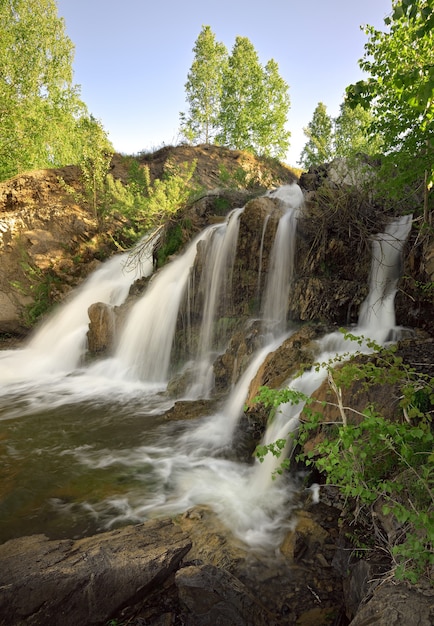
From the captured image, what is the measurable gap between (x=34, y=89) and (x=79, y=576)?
79.2 feet

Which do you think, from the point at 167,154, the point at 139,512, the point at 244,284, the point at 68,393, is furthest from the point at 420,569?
the point at 167,154

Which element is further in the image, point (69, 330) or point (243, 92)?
point (243, 92)

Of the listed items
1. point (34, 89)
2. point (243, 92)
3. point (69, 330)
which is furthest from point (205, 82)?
point (69, 330)

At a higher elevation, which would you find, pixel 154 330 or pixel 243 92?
pixel 243 92

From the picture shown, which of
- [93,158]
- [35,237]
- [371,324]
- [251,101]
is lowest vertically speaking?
[371,324]

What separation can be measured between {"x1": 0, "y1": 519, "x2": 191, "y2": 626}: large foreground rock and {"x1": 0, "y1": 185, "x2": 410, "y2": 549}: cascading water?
25.0 inches

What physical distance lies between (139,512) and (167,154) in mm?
21631

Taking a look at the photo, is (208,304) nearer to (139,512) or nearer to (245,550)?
(139,512)

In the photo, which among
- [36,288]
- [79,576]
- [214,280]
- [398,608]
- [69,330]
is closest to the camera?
[398,608]

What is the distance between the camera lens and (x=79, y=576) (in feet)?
8.87

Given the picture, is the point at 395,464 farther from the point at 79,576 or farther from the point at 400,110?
the point at 400,110

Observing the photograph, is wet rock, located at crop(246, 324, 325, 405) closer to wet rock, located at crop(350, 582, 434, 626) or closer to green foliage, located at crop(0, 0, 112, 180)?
wet rock, located at crop(350, 582, 434, 626)

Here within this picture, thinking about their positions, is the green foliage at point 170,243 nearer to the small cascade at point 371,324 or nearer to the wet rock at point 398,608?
the small cascade at point 371,324

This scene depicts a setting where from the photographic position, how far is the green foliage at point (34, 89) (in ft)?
54.7
